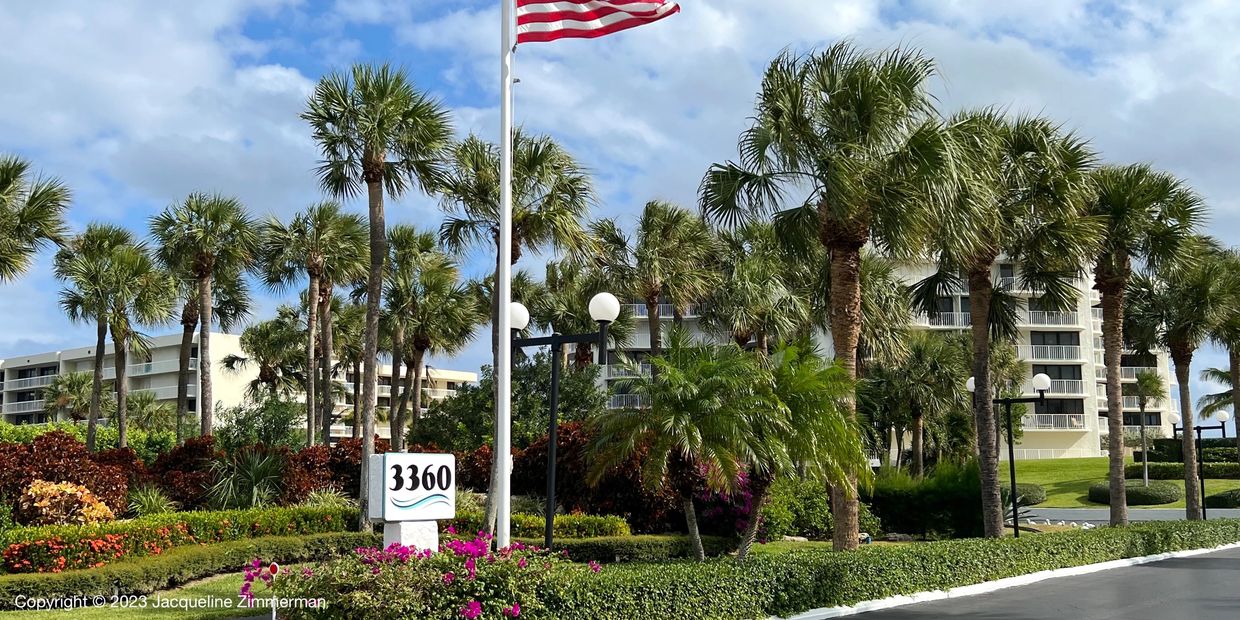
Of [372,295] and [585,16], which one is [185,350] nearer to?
[372,295]

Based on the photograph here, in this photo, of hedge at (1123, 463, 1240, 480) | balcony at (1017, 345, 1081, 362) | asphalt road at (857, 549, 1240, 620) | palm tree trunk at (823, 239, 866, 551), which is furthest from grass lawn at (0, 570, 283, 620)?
balcony at (1017, 345, 1081, 362)

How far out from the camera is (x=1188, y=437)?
28.9 meters

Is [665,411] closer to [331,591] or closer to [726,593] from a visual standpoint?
[726,593]

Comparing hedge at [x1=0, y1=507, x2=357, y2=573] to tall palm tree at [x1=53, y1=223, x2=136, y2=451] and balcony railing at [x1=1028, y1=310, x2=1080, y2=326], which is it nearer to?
tall palm tree at [x1=53, y1=223, x2=136, y2=451]

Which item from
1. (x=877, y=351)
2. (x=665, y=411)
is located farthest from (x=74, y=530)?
(x=877, y=351)

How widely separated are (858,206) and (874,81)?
6.41 ft

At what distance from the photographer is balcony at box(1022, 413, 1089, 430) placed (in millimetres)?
65312

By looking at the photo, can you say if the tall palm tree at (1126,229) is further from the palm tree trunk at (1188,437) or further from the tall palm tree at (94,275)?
the tall palm tree at (94,275)

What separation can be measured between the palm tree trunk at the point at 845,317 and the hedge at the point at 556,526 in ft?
24.5

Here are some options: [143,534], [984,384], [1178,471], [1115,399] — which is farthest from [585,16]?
[1178,471]

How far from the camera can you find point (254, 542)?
18938 millimetres

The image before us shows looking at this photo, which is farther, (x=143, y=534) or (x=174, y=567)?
(x=143, y=534)

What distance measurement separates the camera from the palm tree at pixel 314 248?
31172 mm

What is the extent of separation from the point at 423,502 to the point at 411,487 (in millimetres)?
245
